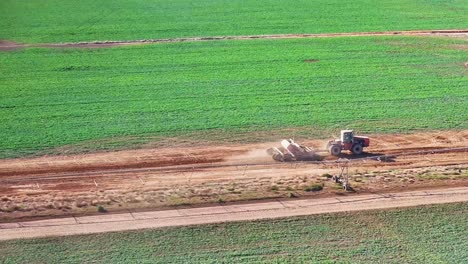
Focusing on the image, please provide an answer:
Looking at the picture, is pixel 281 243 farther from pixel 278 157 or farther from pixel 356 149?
pixel 356 149

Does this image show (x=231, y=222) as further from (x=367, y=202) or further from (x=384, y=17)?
(x=384, y=17)

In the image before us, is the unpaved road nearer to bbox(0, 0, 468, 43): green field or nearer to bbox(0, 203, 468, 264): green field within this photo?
bbox(0, 203, 468, 264): green field

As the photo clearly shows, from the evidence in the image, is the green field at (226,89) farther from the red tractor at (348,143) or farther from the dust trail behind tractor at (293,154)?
the dust trail behind tractor at (293,154)

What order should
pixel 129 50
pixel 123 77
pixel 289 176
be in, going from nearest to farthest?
pixel 289 176
pixel 123 77
pixel 129 50

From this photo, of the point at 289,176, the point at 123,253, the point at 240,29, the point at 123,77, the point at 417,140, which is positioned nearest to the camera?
the point at 123,253

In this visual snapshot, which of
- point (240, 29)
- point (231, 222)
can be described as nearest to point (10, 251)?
point (231, 222)

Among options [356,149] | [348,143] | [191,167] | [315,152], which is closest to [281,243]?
[191,167]

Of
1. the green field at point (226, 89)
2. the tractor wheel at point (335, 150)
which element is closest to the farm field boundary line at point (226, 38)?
the green field at point (226, 89)
